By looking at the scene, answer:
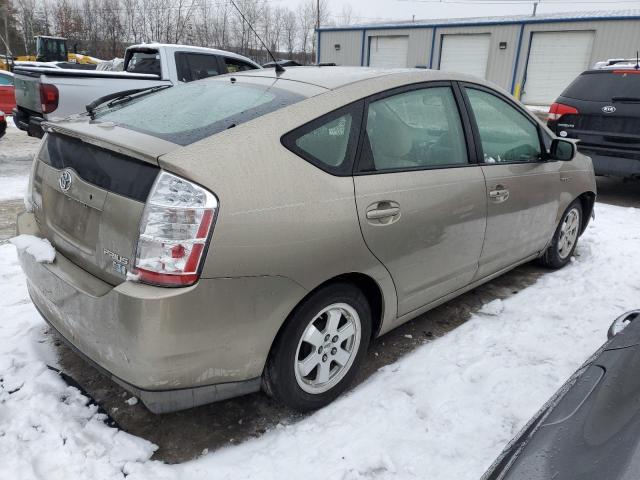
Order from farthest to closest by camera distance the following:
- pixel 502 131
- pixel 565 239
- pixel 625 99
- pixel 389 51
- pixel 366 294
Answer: pixel 389 51 → pixel 625 99 → pixel 565 239 → pixel 502 131 → pixel 366 294

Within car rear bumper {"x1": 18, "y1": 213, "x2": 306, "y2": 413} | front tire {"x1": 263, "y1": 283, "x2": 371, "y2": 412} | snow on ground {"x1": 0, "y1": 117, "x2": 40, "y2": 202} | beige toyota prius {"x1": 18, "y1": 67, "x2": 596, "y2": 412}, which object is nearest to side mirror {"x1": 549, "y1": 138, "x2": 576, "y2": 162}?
beige toyota prius {"x1": 18, "y1": 67, "x2": 596, "y2": 412}

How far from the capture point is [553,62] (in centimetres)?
A: 2480

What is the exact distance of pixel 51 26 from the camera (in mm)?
56250

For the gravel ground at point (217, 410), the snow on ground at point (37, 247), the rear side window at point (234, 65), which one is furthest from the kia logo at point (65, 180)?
the rear side window at point (234, 65)

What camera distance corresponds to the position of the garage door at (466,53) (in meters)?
27.3

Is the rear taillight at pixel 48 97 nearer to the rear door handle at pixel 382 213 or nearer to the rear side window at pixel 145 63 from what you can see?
the rear side window at pixel 145 63

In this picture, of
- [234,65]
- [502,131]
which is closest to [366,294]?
[502,131]

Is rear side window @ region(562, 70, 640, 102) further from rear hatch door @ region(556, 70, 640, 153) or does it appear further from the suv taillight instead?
the suv taillight

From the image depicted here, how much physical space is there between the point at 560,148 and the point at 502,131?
608mm

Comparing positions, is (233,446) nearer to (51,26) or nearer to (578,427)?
(578,427)

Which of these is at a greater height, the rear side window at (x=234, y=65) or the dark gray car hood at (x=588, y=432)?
the rear side window at (x=234, y=65)

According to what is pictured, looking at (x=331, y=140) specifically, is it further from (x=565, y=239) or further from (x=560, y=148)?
(x=565, y=239)

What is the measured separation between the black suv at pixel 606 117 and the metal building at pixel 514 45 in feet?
64.5

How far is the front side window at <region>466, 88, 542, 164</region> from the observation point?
10.7 ft
